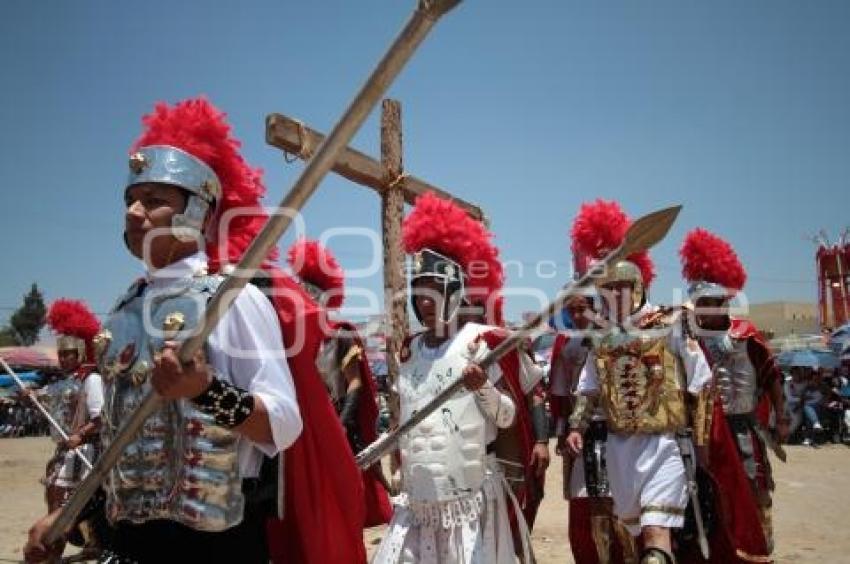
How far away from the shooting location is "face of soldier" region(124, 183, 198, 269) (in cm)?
246

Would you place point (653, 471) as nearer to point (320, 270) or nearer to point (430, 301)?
point (430, 301)

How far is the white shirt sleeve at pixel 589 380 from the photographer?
18.2ft

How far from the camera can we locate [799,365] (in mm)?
18219

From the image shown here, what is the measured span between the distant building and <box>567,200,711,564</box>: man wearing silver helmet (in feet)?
177

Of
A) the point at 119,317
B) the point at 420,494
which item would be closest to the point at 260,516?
the point at 119,317

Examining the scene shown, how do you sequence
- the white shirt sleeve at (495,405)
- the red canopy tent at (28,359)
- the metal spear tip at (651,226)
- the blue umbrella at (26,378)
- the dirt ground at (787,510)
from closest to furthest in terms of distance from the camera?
the metal spear tip at (651,226)
the white shirt sleeve at (495,405)
the dirt ground at (787,510)
the blue umbrella at (26,378)
the red canopy tent at (28,359)

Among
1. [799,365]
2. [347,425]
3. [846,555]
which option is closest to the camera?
[347,425]

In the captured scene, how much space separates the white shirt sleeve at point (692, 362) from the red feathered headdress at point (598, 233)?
112cm

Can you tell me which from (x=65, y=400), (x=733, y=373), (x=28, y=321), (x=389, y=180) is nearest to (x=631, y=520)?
(x=733, y=373)

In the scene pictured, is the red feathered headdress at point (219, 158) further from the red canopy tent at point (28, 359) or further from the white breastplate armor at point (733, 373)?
the red canopy tent at point (28, 359)

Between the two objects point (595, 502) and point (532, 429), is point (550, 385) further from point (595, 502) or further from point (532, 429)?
point (532, 429)

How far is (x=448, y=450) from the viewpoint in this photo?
4414 mm

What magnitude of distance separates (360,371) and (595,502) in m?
2.30

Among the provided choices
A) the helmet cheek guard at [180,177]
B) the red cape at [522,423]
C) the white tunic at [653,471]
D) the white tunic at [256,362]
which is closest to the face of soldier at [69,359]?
the red cape at [522,423]
